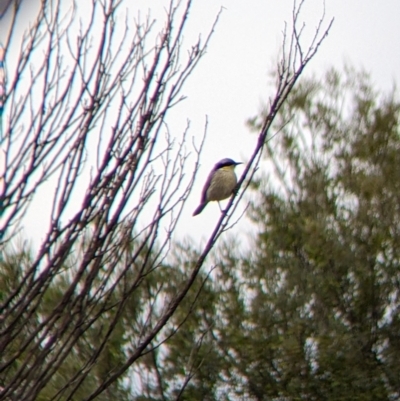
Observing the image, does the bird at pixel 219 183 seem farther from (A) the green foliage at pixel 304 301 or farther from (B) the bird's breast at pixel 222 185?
(A) the green foliage at pixel 304 301

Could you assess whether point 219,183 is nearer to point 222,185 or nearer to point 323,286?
point 222,185

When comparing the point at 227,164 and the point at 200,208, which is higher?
the point at 227,164

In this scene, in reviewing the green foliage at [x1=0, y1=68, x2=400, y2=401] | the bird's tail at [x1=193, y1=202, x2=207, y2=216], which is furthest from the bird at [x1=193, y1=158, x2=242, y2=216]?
the green foliage at [x1=0, y1=68, x2=400, y2=401]

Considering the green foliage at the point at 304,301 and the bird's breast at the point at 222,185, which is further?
the green foliage at the point at 304,301

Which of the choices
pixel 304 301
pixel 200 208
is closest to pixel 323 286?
pixel 304 301

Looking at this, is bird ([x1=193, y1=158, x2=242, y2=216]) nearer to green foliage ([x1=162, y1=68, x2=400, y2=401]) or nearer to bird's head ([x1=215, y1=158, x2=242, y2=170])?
bird's head ([x1=215, y1=158, x2=242, y2=170])

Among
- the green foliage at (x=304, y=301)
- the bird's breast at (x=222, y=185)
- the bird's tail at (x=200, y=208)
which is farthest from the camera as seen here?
the green foliage at (x=304, y=301)

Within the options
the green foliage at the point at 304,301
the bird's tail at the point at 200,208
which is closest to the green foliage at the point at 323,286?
the green foliage at the point at 304,301

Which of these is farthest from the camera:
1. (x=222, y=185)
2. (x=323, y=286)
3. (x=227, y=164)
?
(x=323, y=286)

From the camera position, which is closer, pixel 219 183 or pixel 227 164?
pixel 219 183

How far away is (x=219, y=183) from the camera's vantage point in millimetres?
8102

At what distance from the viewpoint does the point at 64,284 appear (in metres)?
13.5

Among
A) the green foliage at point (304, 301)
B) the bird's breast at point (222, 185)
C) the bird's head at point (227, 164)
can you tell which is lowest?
the bird's breast at point (222, 185)

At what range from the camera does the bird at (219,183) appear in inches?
318
